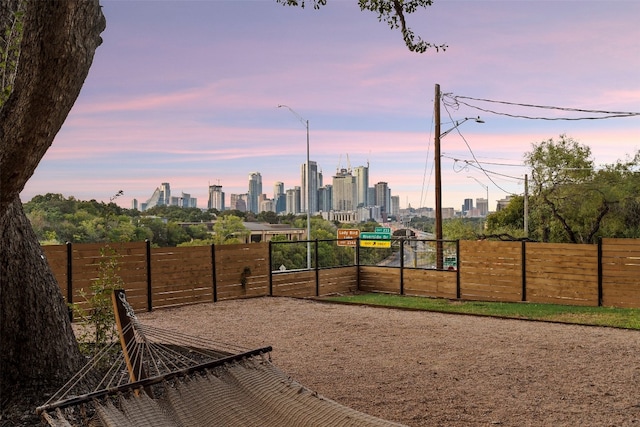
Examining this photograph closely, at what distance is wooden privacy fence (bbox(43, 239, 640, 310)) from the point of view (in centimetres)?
1073

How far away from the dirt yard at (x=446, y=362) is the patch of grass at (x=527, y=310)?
3.14 feet

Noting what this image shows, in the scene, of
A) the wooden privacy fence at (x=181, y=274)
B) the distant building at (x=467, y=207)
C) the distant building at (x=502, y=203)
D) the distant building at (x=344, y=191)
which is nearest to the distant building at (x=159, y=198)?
the distant building at (x=344, y=191)

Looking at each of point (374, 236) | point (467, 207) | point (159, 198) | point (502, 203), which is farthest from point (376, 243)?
point (159, 198)

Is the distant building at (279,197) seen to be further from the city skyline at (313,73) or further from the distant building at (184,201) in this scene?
the city skyline at (313,73)

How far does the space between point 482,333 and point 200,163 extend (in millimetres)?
22745

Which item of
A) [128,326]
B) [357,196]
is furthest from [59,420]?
[357,196]

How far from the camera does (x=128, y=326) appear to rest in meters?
4.19

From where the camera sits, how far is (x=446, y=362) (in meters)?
6.56

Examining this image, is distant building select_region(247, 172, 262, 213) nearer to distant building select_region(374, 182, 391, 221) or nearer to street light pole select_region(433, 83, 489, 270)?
distant building select_region(374, 182, 391, 221)

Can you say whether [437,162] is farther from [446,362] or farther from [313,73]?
[446,362]

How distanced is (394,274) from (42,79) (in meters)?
11.7

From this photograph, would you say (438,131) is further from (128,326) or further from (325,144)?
(128,326)

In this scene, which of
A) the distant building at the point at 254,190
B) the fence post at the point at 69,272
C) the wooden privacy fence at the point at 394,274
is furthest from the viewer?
the distant building at the point at 254,190

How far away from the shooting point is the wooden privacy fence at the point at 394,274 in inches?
422
